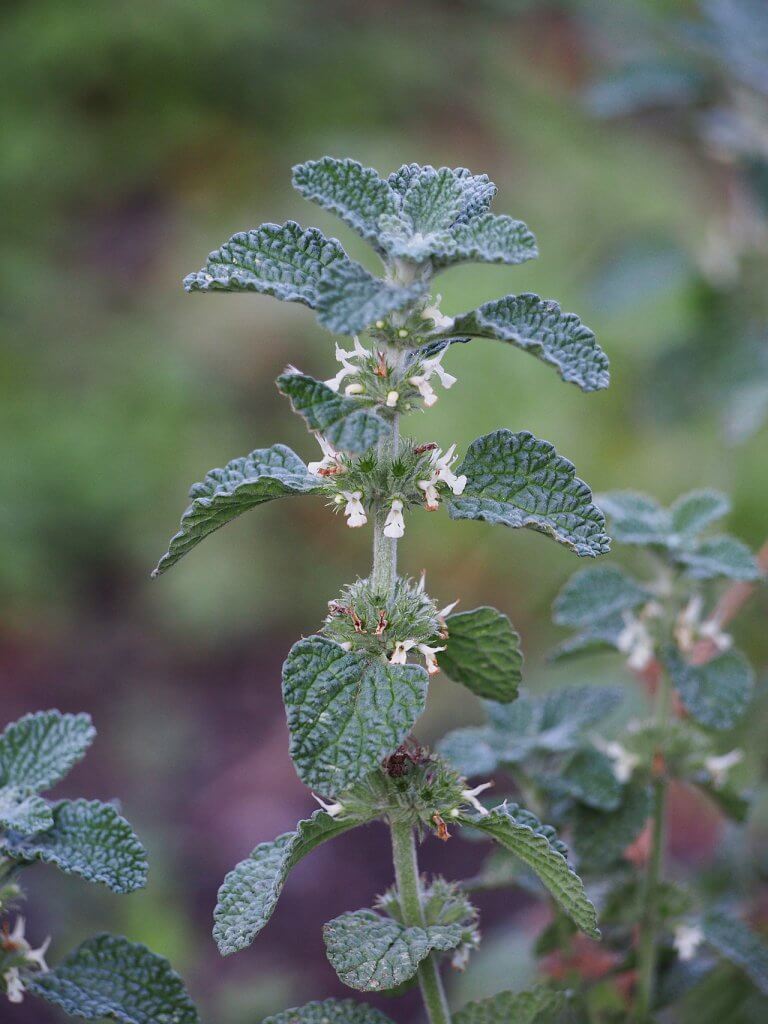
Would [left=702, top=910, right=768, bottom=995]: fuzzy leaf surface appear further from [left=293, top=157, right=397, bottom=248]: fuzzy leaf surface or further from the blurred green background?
[left=293, top=157, right=397, bottom=248]: fuzzy leaf surface

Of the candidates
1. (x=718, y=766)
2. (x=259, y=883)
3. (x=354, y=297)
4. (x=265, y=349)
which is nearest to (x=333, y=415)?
(x=354, y=297)

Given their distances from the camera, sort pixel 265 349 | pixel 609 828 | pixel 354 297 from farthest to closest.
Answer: pixel 265 349, pixel 609 828, pixel 354 297

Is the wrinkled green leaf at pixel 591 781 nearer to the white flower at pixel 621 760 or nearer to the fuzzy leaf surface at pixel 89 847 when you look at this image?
the white flower at pixel 621 760

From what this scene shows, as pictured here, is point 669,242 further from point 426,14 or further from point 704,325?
point 426,14

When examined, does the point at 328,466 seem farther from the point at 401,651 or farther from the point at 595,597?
the point at 595,597

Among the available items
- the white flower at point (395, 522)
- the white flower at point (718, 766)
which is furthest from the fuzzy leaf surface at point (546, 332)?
the white flower at point (718, 766)

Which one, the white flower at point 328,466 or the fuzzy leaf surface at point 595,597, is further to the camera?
the fuzzy leaf surface at point 595,597

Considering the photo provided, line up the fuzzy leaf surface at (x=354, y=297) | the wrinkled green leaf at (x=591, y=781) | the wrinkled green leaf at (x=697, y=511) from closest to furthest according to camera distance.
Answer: the fuzzy leaf surface at (x=354, y=297), the wrinkled green leaf at (x=591, y=781), the wrinkled green leaf at (x=697, y=511)

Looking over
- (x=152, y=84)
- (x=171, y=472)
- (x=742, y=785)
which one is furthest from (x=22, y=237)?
(x=742, y=785)
